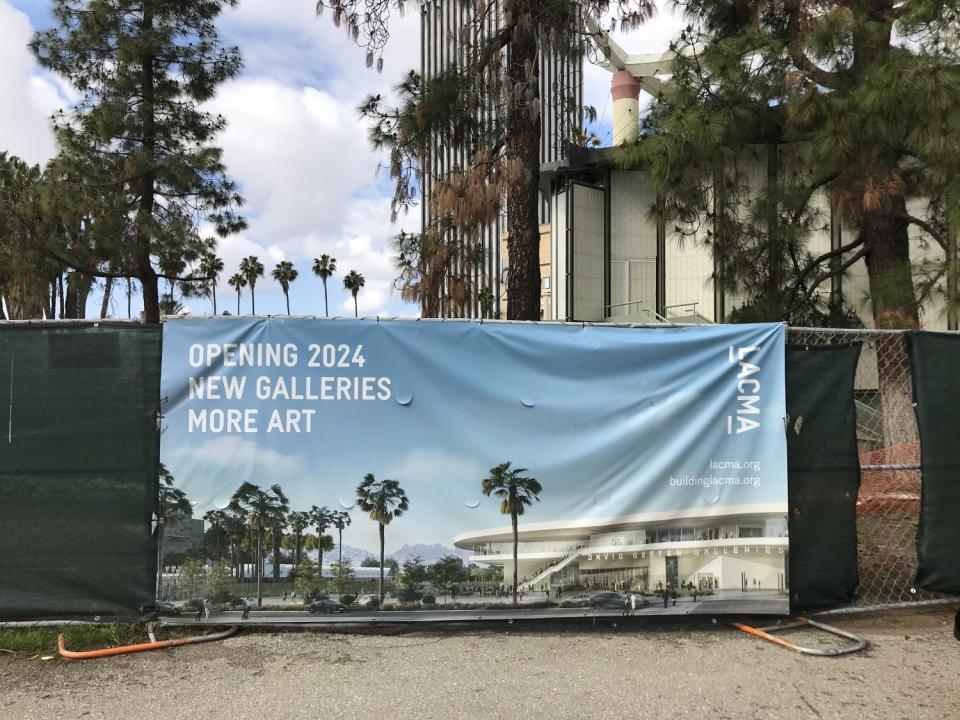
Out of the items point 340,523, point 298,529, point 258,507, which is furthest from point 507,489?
point 258,507

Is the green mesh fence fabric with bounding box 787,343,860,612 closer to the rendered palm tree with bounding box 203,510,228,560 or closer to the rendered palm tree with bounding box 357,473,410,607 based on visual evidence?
the rendered palm tree with bounding box 357,473,410,607

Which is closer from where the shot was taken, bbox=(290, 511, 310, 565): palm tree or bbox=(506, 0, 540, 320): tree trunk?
bbox=(290, 511, 310, 565): palm tree

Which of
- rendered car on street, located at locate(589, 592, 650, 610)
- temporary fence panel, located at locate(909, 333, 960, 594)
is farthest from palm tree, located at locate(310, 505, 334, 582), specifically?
temporary fence panel, located at locate(909, 333, 960, 594)

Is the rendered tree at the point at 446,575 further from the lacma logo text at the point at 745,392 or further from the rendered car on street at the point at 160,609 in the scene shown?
the lacma logo text at the point at 745,392

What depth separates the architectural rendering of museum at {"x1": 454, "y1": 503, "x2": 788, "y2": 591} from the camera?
507 centimetres

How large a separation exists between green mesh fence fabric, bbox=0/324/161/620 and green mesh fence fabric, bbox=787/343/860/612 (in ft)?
14.1

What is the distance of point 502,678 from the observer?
4.30 m

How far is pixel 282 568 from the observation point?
16.4 feet

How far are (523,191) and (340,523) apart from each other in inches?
202

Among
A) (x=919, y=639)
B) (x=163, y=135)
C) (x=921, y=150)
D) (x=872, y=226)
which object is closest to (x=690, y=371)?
(x=919, y=639)

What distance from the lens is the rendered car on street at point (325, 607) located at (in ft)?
16.3

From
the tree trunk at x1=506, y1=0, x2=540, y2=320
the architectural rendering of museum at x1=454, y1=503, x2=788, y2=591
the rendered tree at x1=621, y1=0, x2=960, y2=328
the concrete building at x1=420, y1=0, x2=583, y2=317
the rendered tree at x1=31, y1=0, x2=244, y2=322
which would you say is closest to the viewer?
the architectural rendering of museum at x1=454, y1=503, x2=788, y2=591

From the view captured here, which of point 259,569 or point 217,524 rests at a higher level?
point 217,524

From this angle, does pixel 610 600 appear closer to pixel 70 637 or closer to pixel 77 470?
pixel 70 637
